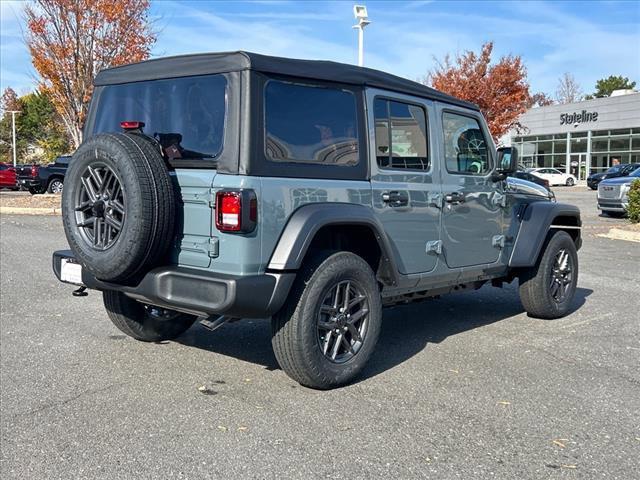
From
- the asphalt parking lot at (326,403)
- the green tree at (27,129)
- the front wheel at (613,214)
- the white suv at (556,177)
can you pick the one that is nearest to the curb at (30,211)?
the asphalt parking lot at (326,403)

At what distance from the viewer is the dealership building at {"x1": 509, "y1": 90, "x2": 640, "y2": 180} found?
1715 inches

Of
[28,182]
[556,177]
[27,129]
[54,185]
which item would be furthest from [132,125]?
[27,129]

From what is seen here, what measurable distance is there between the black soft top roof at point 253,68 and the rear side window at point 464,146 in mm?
433

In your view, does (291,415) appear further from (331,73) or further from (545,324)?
(545,324)

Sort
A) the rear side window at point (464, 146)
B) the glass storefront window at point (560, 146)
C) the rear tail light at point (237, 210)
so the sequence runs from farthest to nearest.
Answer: the glass storefront window at point (560, 146)
the rear side window at point (464, 146)
the rear tail light at point (237, 210)

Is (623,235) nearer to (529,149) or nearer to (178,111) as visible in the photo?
(178,111)

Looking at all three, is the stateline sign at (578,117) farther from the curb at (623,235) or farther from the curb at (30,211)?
the curb at (30,211)

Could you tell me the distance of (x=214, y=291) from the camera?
12.4 ft

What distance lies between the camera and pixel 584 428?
12.4 ft

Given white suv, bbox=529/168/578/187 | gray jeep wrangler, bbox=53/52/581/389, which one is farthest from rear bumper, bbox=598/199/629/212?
white suv, bbox=529/168/578/187

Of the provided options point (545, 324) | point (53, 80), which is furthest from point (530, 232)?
point (53, 80)

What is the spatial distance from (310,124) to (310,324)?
1271mm

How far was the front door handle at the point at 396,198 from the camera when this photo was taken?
15.2 feet

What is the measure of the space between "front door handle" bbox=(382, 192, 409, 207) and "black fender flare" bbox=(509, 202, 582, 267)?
5.75 ft
